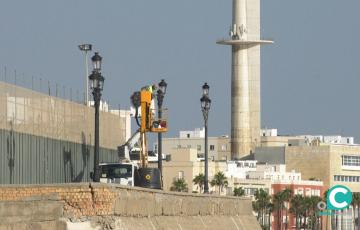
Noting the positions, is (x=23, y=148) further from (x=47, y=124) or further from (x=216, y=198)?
(x=216, y=198)

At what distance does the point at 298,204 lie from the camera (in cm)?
15662

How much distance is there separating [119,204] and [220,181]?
402 feet

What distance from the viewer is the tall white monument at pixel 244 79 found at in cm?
18275

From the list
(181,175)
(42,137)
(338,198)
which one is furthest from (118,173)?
(181,175)

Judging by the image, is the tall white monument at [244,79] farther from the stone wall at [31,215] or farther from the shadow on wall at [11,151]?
the stone wall at [31,215]

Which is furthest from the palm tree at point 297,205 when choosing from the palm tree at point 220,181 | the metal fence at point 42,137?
the metal fence at point 42,137

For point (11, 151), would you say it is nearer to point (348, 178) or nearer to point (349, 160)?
point (348, 178)

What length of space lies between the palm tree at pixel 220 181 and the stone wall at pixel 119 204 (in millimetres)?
109737

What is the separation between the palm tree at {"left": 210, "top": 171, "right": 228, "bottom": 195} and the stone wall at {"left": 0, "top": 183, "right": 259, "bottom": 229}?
360 feet

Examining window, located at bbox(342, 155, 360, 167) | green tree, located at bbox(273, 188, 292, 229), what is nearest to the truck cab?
green tree, located at bbox(273, 188, 292, 229)

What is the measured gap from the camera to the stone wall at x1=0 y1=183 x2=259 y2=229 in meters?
27.4

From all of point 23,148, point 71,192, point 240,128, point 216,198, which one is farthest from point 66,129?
point 240,128

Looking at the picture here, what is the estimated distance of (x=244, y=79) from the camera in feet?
600

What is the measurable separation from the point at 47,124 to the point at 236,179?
111995 mm
